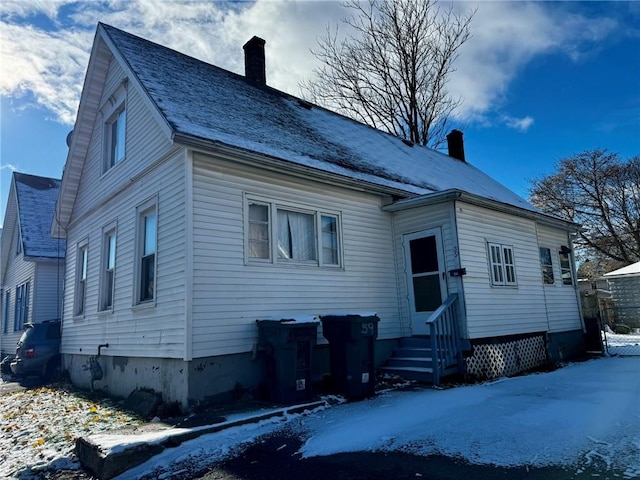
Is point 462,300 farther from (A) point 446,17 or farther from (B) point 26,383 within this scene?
(A) point 446,17

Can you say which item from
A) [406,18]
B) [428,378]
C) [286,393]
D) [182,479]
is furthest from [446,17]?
[182,479]

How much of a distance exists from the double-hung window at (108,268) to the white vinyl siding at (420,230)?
610 cm

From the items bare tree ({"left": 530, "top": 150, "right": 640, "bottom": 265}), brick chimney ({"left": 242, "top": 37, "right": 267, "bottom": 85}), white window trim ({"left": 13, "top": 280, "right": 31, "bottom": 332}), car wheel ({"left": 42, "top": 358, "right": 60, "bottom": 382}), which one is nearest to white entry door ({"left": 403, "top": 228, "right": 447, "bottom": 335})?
brick chimney ({"left": 242, "top": 37, "right": 267, "bottom": 85})

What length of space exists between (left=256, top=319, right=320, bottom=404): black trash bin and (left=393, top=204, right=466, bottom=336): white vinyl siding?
3331mm

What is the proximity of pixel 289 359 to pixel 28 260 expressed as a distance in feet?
41.3

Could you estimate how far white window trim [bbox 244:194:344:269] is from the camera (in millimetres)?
6984

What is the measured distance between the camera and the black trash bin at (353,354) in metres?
6.54

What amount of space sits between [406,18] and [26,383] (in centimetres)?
2318

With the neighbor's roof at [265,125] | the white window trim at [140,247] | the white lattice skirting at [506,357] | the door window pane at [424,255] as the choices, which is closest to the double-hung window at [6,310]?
the neighbor's roof at [265,125]

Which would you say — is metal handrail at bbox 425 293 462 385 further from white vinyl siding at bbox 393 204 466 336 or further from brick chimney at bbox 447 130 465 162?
brick chimney at bbox 447 130 465 162

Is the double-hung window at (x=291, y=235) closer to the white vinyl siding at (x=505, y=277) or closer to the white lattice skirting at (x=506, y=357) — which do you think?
the white vinyl siding at (x=505, y=277)

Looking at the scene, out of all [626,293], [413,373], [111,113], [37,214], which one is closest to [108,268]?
[111,113]

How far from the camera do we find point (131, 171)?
27.5 feet

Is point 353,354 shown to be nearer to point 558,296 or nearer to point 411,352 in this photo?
point 411,352
